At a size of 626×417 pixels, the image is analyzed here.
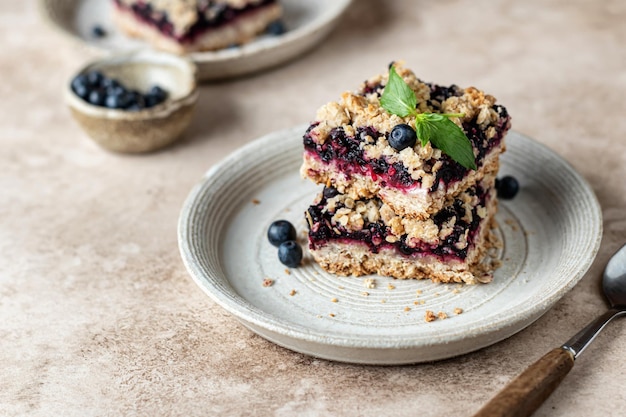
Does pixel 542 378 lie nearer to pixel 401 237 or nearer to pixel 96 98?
pixel 401 237

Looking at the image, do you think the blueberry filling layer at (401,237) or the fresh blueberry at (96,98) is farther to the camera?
the fresh blueberry at (96,98)

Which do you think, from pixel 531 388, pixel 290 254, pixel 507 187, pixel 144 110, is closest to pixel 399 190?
pixel 290 254

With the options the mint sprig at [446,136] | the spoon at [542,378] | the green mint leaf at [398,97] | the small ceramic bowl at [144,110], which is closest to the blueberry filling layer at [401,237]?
the mint sprig at [446,136]

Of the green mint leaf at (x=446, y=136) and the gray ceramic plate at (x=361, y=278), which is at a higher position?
the green mint leaf at (x=446, y=136)

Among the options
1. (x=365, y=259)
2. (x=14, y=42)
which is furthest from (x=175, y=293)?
(x=14, y=42)

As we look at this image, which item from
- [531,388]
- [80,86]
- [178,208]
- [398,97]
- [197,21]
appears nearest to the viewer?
[531,388]

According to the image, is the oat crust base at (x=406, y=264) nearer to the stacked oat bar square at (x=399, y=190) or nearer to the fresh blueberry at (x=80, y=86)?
the stacked oat bar square at (x=399, y=190)
